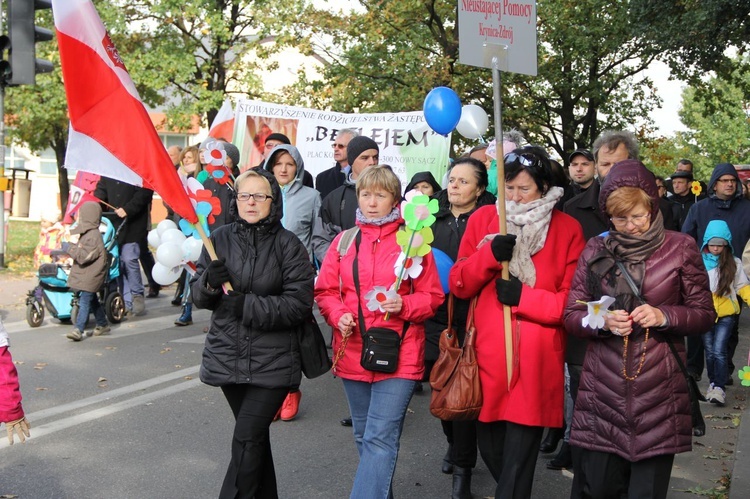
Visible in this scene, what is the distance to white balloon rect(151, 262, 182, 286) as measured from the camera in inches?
260

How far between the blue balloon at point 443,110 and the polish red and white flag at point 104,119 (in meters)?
4.33

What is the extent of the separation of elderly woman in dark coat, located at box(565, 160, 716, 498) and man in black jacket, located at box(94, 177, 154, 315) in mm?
8345

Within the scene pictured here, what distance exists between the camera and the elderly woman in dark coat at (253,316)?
14.6ft

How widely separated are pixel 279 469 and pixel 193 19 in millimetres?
22102

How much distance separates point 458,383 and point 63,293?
25.0 ft

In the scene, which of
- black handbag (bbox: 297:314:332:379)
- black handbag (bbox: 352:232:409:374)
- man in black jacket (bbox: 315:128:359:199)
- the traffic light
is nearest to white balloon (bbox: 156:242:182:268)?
black handbag (bbox: 297:314:332:379)

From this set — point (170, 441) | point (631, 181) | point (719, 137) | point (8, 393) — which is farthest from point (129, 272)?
point (719, 137)

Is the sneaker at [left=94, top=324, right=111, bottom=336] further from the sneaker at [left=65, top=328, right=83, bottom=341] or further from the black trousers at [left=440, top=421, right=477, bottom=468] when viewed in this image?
the black trousers at [left=440, top=421, right=477, bottom=468]

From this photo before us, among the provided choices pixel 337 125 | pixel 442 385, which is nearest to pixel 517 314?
pixel 442 385

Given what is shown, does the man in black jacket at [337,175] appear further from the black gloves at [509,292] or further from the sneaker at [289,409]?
the black gloves at [509,292]

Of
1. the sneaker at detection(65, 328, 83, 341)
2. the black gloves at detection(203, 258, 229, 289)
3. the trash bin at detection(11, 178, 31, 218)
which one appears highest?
the trash bin at detection(11, 178, 31, 218)

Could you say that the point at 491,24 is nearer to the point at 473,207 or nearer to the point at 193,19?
the point at 473,207

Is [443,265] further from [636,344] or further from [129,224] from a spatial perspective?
[129,224]

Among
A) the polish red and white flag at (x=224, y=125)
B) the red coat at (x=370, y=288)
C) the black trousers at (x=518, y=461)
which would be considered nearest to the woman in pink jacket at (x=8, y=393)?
the red coat at (x=370, y=288)
